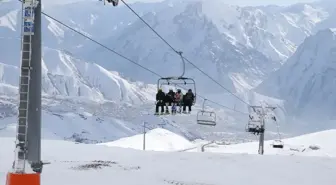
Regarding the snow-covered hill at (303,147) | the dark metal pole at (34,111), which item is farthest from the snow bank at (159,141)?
the dark metal pole at (34,111)

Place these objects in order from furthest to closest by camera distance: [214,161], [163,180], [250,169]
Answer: [214,161] < [250,169] < [163,180]

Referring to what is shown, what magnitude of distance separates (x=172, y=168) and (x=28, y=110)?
48.1ft

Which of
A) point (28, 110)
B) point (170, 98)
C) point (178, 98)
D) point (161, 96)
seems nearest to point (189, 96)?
point (178, 98)

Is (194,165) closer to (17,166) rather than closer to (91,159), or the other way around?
(91,159)

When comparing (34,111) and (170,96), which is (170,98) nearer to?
(170,96)

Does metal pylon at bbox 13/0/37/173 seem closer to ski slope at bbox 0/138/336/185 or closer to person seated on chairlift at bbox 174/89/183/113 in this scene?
ski slope at bbox 0/138/336/185

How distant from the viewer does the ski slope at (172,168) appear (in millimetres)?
19453

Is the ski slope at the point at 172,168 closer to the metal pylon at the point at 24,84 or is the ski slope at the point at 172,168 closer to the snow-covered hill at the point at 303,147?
the metal pylon at the point at 24,84

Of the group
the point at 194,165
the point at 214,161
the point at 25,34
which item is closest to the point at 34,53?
the point at 25,34

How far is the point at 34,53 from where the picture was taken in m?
9.98

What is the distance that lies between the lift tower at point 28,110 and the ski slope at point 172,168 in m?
7.29

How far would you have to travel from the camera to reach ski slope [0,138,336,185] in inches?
766

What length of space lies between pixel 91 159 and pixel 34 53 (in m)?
18.0

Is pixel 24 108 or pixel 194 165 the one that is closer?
pixel 24 108
